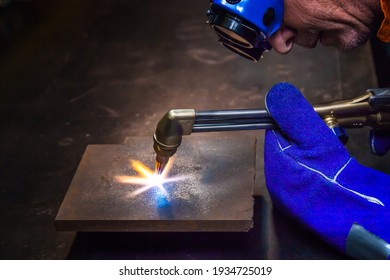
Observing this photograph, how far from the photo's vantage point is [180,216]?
37.0 inches

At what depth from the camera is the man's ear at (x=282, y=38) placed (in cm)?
98

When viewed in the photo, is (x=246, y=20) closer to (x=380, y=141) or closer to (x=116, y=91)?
(x=380, y=141)

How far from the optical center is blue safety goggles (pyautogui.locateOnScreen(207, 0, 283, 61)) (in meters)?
0.88

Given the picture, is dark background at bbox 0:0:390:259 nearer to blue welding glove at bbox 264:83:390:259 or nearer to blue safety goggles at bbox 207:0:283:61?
blue welding glove at bbox 264:83:390:259

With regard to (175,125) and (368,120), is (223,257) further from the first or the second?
(368,120)

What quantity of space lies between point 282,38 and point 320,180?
0.83 ft

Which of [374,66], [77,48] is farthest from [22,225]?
[374,66]

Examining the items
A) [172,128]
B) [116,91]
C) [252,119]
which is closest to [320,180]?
[252,119]

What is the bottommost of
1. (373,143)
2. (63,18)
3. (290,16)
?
(63,18)

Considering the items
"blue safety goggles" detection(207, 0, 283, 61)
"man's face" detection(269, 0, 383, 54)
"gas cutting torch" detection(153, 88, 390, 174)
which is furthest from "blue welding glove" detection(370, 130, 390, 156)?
"blue safety goggles" detection(207, 0, 283, 61)

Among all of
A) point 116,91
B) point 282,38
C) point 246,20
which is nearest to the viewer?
point 246,20

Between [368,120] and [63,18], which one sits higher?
[368,120]

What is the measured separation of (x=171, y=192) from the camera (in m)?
1.01
